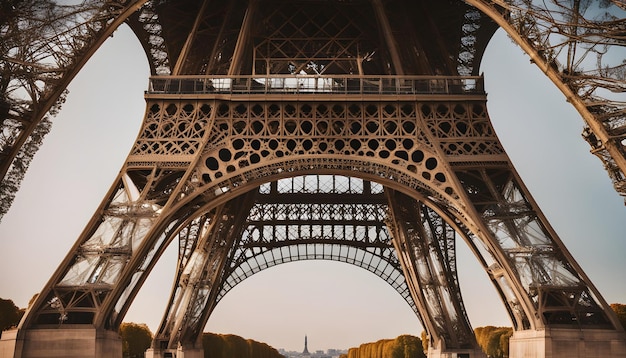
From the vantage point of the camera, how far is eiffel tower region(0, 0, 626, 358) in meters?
18.6

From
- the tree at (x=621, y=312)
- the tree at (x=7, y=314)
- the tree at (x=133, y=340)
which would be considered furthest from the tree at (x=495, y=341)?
the tree at (x=7, y=314)

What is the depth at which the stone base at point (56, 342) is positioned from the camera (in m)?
19.5

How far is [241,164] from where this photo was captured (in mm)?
23922

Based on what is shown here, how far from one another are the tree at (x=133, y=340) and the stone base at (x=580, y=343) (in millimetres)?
42949

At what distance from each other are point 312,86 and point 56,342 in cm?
1192

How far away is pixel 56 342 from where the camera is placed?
19.8 meters

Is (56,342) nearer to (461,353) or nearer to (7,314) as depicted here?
(461,353)

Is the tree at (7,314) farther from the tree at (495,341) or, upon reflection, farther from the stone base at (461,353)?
the tree at (495,341)

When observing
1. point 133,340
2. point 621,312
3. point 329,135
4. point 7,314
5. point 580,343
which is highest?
point 329,135

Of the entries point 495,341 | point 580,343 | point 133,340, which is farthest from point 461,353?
point 133,340

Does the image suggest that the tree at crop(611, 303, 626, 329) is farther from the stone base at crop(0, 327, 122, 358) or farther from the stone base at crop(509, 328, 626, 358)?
the stone base at crop(0, 327, 122, 358)

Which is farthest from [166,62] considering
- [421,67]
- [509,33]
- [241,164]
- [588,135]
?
[588,135]

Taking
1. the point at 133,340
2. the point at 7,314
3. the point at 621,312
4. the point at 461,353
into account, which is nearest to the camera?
the point at 461,353

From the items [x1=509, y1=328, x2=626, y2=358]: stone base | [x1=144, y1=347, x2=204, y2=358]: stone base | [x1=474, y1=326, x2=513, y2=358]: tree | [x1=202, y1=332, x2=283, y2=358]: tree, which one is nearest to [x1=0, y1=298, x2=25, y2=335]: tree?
[x1=144, y1=347, x2=204, y2=358]: stone base
